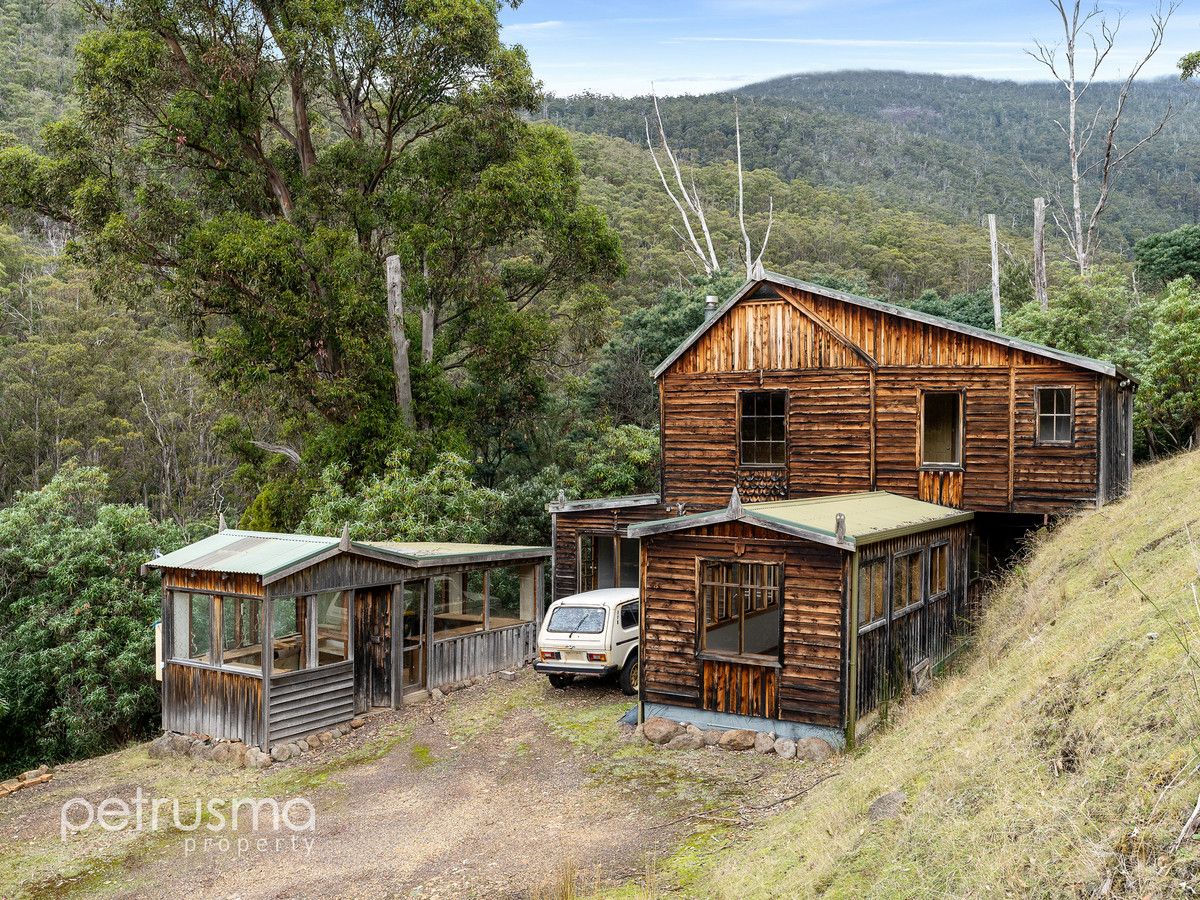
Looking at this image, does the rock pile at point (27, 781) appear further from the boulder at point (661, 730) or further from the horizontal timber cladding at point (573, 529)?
the horizontal timber cladding at point (573, 529)

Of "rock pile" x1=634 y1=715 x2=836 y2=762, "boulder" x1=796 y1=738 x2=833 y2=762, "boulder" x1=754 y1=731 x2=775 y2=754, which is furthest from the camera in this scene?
"boulder" x1=754 y1=731 x2=775 y2=754

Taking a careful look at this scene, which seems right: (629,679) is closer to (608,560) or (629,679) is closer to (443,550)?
(443,550)

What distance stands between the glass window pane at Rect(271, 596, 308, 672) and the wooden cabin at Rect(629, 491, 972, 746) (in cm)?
569

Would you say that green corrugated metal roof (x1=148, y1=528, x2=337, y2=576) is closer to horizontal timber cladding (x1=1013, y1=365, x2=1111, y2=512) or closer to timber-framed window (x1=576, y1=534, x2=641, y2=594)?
timber-framed window (x1=576, y1=534, x2=641, y2=594)

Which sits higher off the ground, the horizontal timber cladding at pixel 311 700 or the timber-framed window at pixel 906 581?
the timber-framed window at pixel 906 581

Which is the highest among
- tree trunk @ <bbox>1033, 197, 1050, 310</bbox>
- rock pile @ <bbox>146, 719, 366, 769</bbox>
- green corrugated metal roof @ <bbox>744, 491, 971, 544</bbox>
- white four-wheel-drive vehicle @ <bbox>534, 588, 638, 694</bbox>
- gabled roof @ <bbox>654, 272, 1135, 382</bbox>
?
tree trunk @ <bbox>1033, 197, 1050, 310</bbox>

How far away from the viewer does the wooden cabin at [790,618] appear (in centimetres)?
1291

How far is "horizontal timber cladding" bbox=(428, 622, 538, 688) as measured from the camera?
18062 millimetres

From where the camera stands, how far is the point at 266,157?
92.1 ft

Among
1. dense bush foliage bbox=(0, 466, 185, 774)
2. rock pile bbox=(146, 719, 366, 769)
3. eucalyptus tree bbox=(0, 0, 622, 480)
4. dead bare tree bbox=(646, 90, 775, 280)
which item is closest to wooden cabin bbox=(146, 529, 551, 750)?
rock pile bbox=(146, 719, 366, 769)

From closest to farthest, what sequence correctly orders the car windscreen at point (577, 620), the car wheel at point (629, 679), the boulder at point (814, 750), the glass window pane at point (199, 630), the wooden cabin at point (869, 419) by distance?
Answer: 1. the boulder at point (814, 750)
2. the glass window pane at point (199, 630)
3. the car wheel at point (629, 679)
4. the car windscreen at point (577, 620)
5. the wooden cabin at point (869, 419)

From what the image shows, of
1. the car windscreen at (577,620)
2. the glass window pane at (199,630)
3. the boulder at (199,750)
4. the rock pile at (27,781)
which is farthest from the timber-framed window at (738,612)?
the rock pile at (27,781)

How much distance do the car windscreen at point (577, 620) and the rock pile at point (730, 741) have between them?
2.69m

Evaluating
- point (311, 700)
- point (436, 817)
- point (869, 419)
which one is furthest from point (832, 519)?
point (311, 700)
